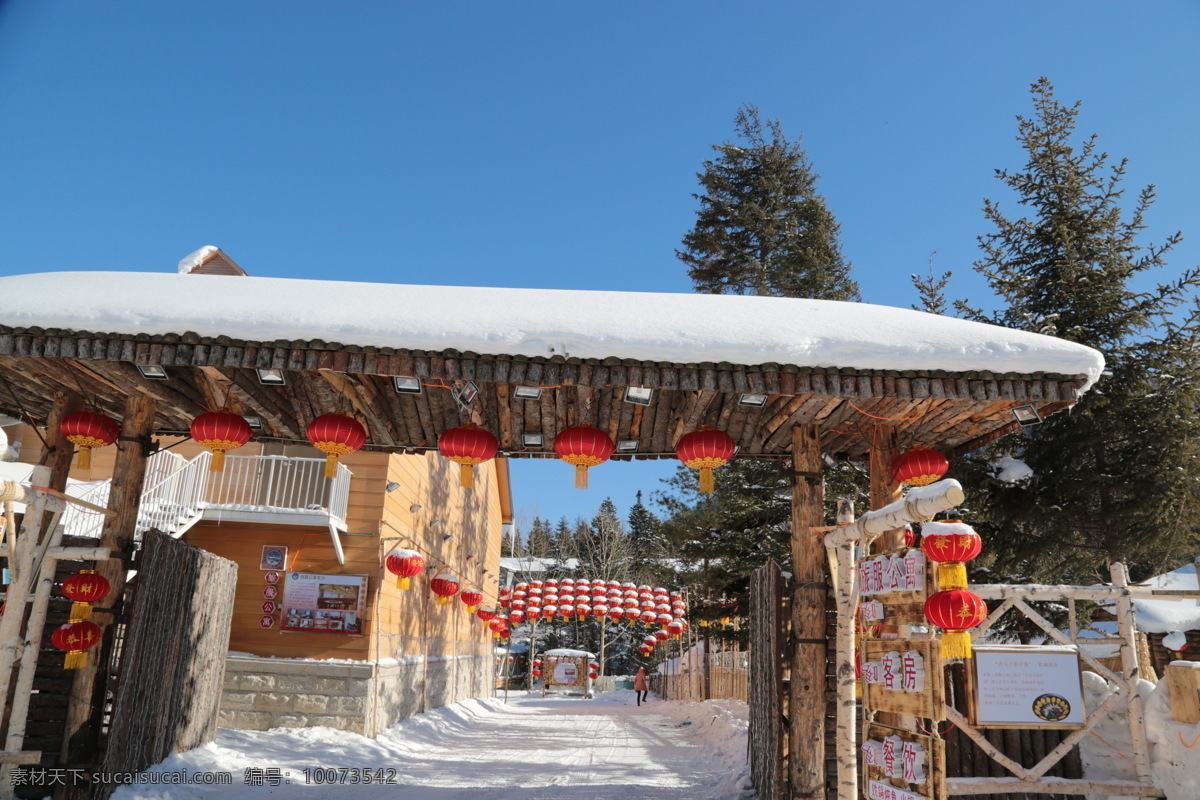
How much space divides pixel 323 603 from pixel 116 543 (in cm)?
622

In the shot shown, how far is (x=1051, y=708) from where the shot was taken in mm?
7477

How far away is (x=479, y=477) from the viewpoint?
26062 millimetres

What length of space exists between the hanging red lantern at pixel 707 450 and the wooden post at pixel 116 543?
5635 mm

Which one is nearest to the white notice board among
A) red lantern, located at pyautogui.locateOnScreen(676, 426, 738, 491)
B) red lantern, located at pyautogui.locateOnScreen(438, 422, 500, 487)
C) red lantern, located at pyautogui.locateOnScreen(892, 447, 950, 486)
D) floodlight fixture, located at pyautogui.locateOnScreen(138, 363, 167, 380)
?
red lantern, located at pyautogui.locateOnScreen(892, 447, 950, 486)

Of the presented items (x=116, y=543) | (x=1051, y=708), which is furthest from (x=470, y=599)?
(x=1051, y=708)

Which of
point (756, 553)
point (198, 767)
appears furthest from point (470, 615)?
point (198, 767)

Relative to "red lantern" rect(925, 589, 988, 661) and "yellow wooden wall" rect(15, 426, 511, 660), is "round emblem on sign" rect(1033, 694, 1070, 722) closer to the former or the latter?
"red lantern" rect(925, 589, 988, 661)

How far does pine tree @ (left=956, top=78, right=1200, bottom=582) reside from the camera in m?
11.0

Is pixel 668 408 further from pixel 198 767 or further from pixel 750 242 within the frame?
pixel 750 242

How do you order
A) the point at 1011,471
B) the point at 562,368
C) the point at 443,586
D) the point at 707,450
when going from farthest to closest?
the point at 443,586 → the point at 1011,471 → the point at 707,450 → the point at 562,368

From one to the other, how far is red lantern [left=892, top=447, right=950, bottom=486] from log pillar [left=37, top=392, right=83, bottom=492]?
28.7 feet

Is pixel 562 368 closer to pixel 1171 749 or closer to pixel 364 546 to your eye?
pixel 1171 749

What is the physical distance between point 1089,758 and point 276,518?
40.7 ft

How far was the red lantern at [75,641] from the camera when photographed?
7.17 meters
